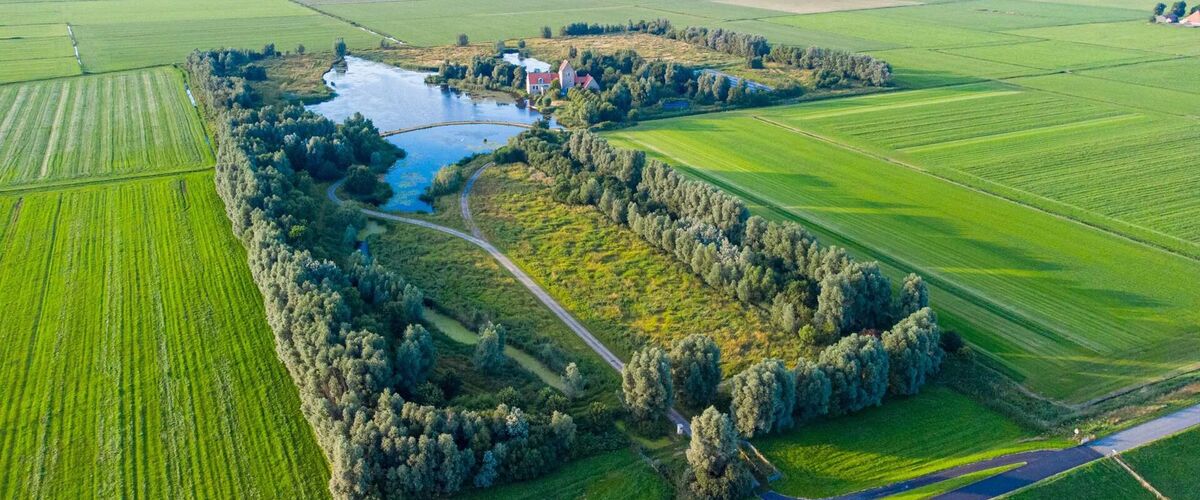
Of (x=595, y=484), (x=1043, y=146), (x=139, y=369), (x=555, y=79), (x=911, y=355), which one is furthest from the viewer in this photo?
(x=555, y=79)

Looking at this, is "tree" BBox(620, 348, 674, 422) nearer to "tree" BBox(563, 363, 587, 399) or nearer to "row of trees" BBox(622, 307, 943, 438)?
"row of trees" BBox(622, 307, 943, 438)

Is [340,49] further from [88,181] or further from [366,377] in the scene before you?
[366,377]

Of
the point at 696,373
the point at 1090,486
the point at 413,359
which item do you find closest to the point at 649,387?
the point at 696,373

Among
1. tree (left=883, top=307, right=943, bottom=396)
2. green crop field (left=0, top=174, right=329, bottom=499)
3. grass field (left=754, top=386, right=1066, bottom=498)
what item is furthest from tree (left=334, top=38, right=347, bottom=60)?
grass field (left=754, top=386, right=1066, bottom=498)

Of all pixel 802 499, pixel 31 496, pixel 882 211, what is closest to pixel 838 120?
pixel 882 211

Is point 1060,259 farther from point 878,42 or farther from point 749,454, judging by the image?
point 878,42

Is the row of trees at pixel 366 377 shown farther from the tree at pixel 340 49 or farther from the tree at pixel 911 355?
the tree at pixel 340 49
